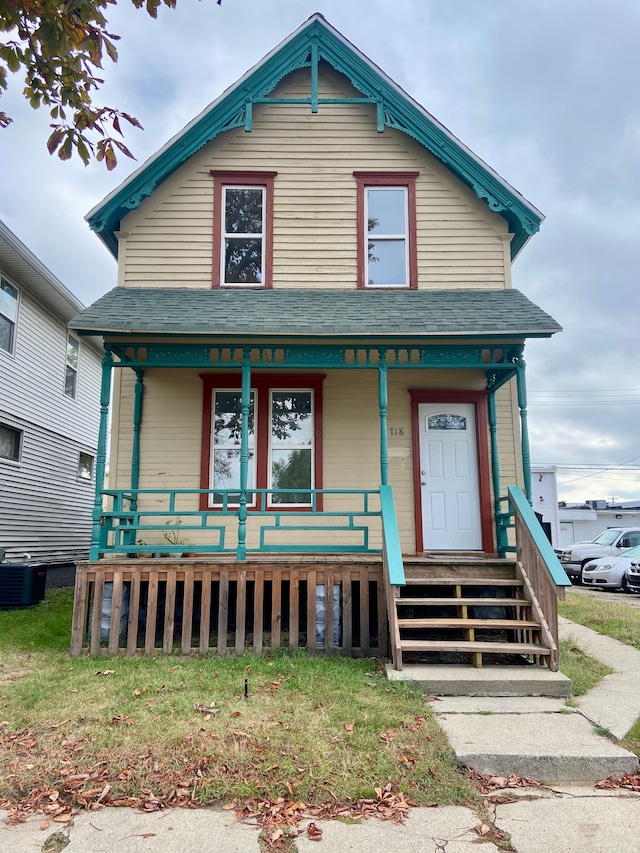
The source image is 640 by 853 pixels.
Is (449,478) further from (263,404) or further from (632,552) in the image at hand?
(632,552)

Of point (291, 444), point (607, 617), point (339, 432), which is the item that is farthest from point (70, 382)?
point (607, 617)

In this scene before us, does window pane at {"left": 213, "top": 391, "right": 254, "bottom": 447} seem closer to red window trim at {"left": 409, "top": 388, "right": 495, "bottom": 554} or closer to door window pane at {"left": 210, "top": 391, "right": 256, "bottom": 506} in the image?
door window pane at {"left": 210, "top": 391, "right": 256, "bottom": 506}

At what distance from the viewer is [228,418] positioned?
28.5 ft

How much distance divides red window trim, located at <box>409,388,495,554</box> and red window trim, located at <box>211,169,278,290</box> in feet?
9.64

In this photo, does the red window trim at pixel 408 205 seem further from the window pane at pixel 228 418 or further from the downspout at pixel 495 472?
the window pane at pixel 228 418

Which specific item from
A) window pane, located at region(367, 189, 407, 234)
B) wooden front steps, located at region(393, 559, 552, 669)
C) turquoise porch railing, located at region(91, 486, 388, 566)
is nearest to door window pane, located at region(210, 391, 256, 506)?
turquoise porch railing, located at region(91, 486, 388, 566)

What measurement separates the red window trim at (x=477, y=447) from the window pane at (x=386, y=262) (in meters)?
1.80

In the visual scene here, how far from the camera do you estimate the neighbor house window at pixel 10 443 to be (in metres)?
12.3

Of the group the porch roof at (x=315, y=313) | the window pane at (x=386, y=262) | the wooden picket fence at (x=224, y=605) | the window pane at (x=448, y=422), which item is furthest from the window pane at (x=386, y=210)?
the wooden picket fence at (x=224, y=605)

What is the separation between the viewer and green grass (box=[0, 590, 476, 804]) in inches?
137

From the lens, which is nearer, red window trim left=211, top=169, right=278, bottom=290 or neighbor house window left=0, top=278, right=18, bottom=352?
red window trim left=211, top=169, right=278, bottom=290

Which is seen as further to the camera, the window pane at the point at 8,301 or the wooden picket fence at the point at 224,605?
the window pane at the point at 8,301

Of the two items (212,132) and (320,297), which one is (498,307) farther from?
(212,132)

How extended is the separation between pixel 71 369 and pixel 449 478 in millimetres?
11416
